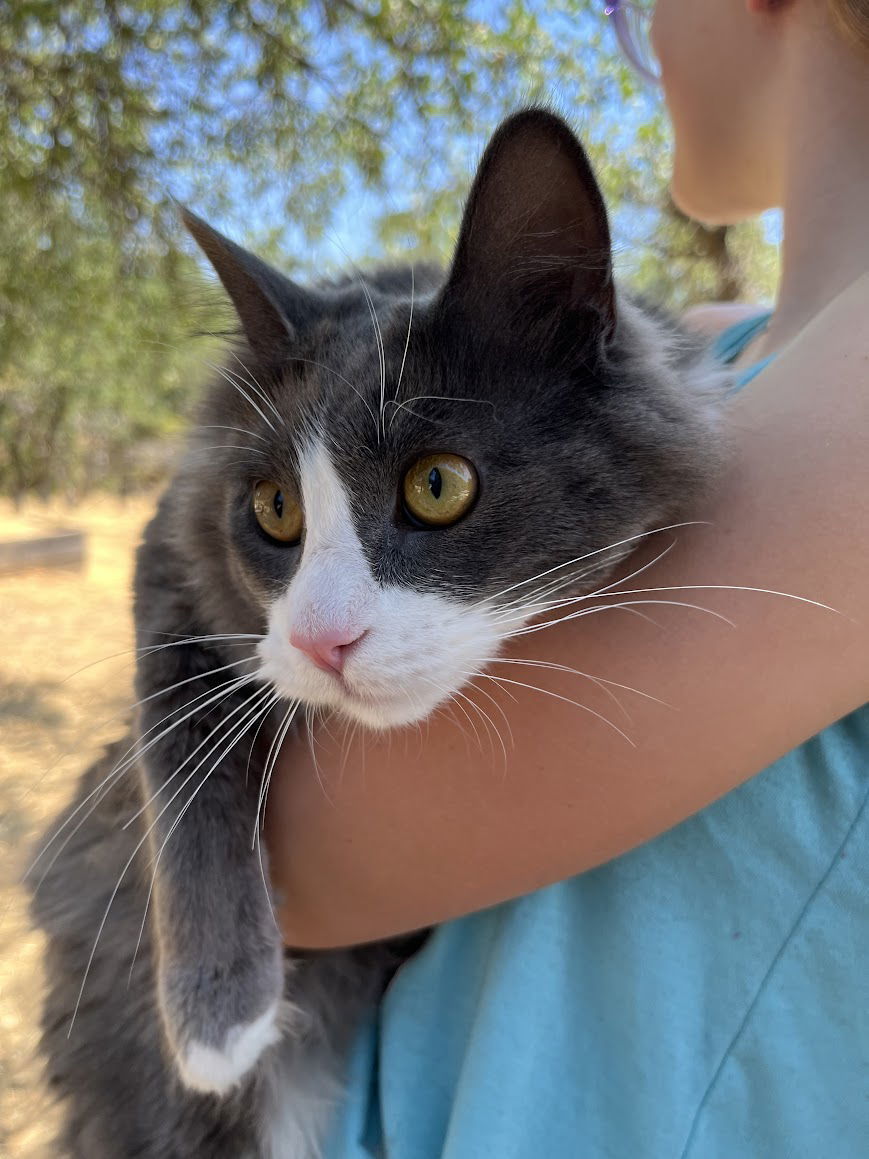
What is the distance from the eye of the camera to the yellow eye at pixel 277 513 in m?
1.08

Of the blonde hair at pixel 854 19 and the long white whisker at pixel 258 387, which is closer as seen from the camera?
the blonde hair at pixel 854 19

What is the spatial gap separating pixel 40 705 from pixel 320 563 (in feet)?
13.8

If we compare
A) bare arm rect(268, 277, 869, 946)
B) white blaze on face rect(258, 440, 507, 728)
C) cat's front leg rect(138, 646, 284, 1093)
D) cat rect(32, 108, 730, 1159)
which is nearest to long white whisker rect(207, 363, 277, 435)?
cat rect(32, 108, 730, 1159)

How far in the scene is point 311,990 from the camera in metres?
1.19

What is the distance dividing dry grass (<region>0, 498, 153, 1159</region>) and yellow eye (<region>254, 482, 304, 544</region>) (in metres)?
0.34

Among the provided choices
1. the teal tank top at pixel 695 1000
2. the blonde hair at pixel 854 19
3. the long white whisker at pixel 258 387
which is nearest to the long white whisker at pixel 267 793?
the teal tank top at pixel 695 1000

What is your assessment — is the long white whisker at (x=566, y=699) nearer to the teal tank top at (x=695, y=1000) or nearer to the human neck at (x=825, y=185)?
the teal tank top at (x=695, y=1000)

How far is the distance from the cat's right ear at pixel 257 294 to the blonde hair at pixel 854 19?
2.40 feet

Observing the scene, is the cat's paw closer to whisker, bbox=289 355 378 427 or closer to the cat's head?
the cat's head

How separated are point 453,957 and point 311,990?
270mm

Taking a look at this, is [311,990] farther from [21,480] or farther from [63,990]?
[21,480]

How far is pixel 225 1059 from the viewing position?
1056 mm

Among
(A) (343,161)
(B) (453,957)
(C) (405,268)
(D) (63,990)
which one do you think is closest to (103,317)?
(A) (343,161)

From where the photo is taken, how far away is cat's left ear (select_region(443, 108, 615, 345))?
86 centimetres
